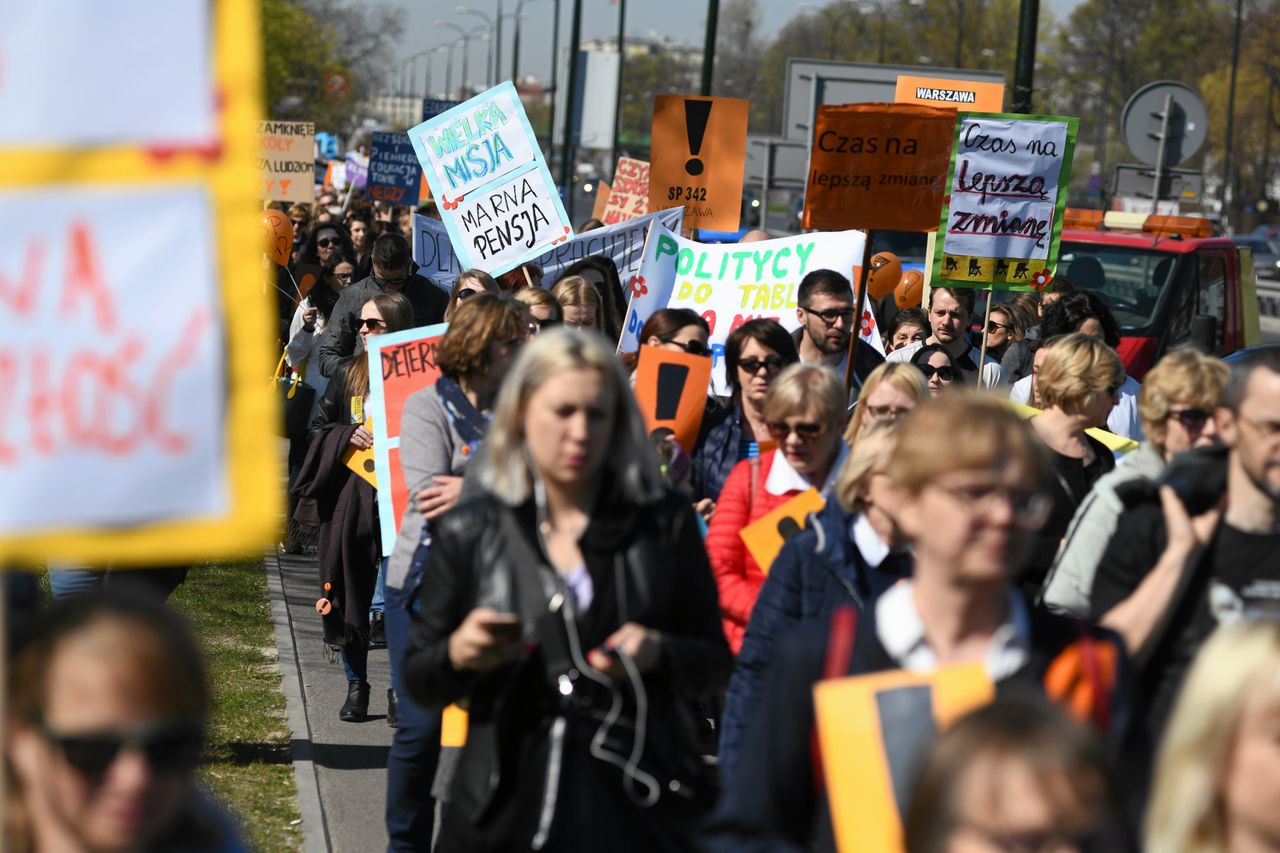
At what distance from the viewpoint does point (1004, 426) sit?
280 centimetres

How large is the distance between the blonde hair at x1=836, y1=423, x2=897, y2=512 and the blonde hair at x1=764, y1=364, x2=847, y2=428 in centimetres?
81

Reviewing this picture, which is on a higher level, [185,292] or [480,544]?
[185,292]

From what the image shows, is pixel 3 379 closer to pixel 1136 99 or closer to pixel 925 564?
pixel 925 564

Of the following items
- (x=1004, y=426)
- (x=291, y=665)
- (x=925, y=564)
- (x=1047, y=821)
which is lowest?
(x=291, y=665)

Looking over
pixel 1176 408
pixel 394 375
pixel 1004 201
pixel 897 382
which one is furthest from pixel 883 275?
pixel 1176 408

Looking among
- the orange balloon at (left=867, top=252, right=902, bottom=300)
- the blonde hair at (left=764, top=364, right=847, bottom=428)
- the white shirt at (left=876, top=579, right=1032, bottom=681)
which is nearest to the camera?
the white shirt at (left=876, top=579, right=1032, bottom=681)

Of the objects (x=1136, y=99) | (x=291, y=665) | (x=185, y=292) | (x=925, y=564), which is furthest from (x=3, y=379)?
(x=1136, y=99)

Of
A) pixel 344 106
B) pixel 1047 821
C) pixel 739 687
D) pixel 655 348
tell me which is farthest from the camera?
pixel 344 106

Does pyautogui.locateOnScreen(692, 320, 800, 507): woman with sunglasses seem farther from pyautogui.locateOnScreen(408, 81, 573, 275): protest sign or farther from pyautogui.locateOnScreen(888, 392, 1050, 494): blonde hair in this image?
pyautogui.locateOnScreen(408, 81, 573, 275): protest sign

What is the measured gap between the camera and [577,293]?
8461mm

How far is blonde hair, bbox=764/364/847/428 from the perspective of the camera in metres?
5.04

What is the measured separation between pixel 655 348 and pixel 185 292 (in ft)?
13.1

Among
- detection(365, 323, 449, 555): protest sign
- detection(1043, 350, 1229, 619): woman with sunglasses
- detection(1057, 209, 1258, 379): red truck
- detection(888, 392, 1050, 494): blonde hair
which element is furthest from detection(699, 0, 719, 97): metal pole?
detection(888, 392, 1050, 494): blonde hair

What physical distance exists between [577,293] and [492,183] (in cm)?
192
